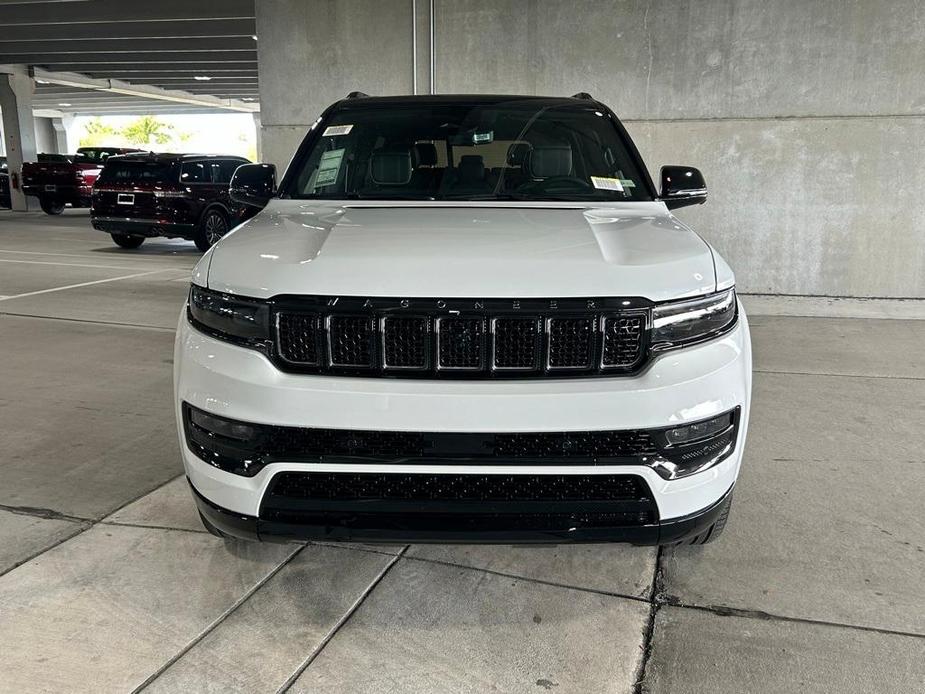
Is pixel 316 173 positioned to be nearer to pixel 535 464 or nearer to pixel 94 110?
pixel 535 464

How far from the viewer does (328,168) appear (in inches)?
145

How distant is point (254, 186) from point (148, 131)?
94.5 metres

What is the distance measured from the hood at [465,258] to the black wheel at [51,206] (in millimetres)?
21314

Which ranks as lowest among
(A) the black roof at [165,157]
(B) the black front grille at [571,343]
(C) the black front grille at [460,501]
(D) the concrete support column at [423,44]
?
(C) the black front grille at [460,501]

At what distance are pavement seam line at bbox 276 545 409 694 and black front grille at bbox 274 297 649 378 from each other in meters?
0.86

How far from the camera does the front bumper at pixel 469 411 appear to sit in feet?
6.97

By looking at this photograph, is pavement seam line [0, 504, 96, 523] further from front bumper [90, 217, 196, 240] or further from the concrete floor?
front bumper [90, 217, 196, 240]

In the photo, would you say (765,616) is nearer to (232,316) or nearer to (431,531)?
(431,531)

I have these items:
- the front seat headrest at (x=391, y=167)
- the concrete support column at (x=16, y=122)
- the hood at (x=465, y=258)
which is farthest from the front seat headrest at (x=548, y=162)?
the concrete support column at (x=16, y=122)

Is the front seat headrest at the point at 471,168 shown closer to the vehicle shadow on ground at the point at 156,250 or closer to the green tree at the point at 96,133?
the vehicle shadow on ground at the point at 156,250

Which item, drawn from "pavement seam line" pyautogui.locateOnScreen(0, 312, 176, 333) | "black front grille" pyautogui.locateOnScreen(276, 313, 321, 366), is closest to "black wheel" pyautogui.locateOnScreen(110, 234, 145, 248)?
"pavement seam line" pyautogui.locateOnScreen(0, 312, 176, 333)

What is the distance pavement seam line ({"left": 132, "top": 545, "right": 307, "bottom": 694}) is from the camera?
225 cm

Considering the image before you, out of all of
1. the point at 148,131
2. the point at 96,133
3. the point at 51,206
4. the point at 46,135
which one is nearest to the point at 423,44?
the point at 51,206

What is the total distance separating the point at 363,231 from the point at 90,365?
386cm
